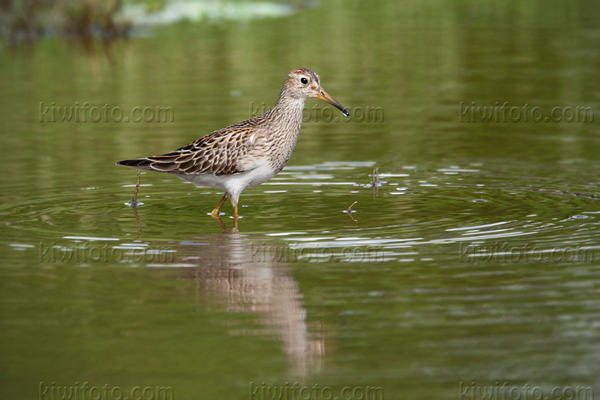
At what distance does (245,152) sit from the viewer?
11203mm

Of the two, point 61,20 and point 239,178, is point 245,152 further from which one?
point 61,20

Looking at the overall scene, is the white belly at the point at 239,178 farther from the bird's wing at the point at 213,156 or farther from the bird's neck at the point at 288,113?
the bird's neck at the point at 288,113

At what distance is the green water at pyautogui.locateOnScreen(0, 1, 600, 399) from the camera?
662 cm

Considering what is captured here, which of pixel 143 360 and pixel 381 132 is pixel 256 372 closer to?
pixel 143 360

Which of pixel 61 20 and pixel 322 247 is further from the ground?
pixel 61 20


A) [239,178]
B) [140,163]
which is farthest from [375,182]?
[140,163]

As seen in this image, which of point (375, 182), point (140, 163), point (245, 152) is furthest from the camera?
point (375, 182)

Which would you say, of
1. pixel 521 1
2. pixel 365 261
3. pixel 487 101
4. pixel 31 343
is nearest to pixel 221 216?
pixel 365 261

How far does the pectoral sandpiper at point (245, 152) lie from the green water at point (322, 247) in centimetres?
43

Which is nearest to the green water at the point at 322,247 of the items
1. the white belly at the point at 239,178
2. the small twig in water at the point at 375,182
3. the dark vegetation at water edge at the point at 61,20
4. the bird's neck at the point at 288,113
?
the small twig in water at the point at 375,182

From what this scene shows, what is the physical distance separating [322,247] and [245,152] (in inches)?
81.0

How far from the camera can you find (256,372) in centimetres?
646

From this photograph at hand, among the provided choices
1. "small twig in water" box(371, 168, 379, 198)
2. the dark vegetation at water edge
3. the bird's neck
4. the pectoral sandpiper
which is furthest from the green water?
the dark vegetation at water edge

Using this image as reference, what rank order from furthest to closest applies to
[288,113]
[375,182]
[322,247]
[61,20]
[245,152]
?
[61,20] → [375,182] → [288,113] → [245,152] → [322,247]
